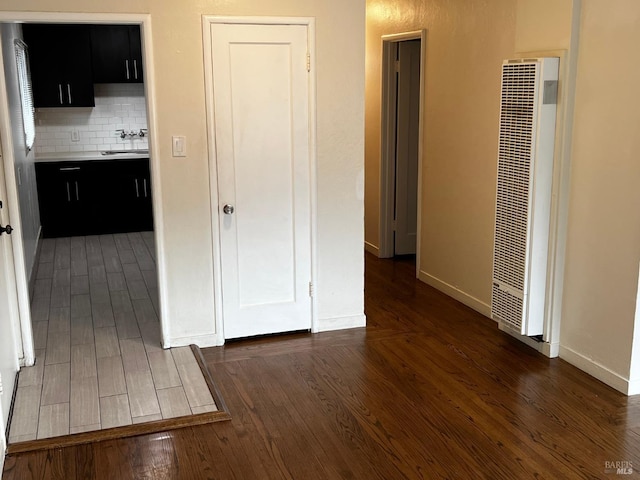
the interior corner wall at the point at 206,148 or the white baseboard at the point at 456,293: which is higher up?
the interior corner wall at the point at 206,148

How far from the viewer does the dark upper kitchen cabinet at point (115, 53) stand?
7.62 meters

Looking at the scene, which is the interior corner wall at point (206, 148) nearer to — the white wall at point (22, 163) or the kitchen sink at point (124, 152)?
the white wall at point (22, 163)

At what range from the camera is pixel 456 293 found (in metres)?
5.29

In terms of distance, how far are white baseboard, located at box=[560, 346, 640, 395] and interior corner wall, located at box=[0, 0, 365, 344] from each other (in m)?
1.40

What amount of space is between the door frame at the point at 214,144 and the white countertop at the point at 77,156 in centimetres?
392

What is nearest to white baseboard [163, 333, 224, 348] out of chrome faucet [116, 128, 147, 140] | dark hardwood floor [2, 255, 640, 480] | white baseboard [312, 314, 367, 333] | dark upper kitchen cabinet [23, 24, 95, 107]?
dark hardwood floor [2, 255, 640, 480]

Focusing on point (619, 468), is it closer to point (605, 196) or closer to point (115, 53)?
point (605, 196)

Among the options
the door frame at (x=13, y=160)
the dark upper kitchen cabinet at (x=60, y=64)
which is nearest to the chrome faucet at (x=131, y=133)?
the dark upper kitchen cabinet at (x=60, y=64)

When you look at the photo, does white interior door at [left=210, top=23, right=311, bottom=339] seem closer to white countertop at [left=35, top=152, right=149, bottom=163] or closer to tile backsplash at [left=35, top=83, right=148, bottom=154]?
white countertop at [left=35, top=152, right=149, bottom=163]

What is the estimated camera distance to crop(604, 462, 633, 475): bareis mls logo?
2883mm

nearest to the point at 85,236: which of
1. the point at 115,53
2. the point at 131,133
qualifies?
the point at 131,133

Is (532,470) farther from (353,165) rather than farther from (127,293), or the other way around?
(127,293)

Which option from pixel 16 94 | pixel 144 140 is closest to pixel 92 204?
pixel 144 140

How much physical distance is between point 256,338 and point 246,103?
154 centimetres
